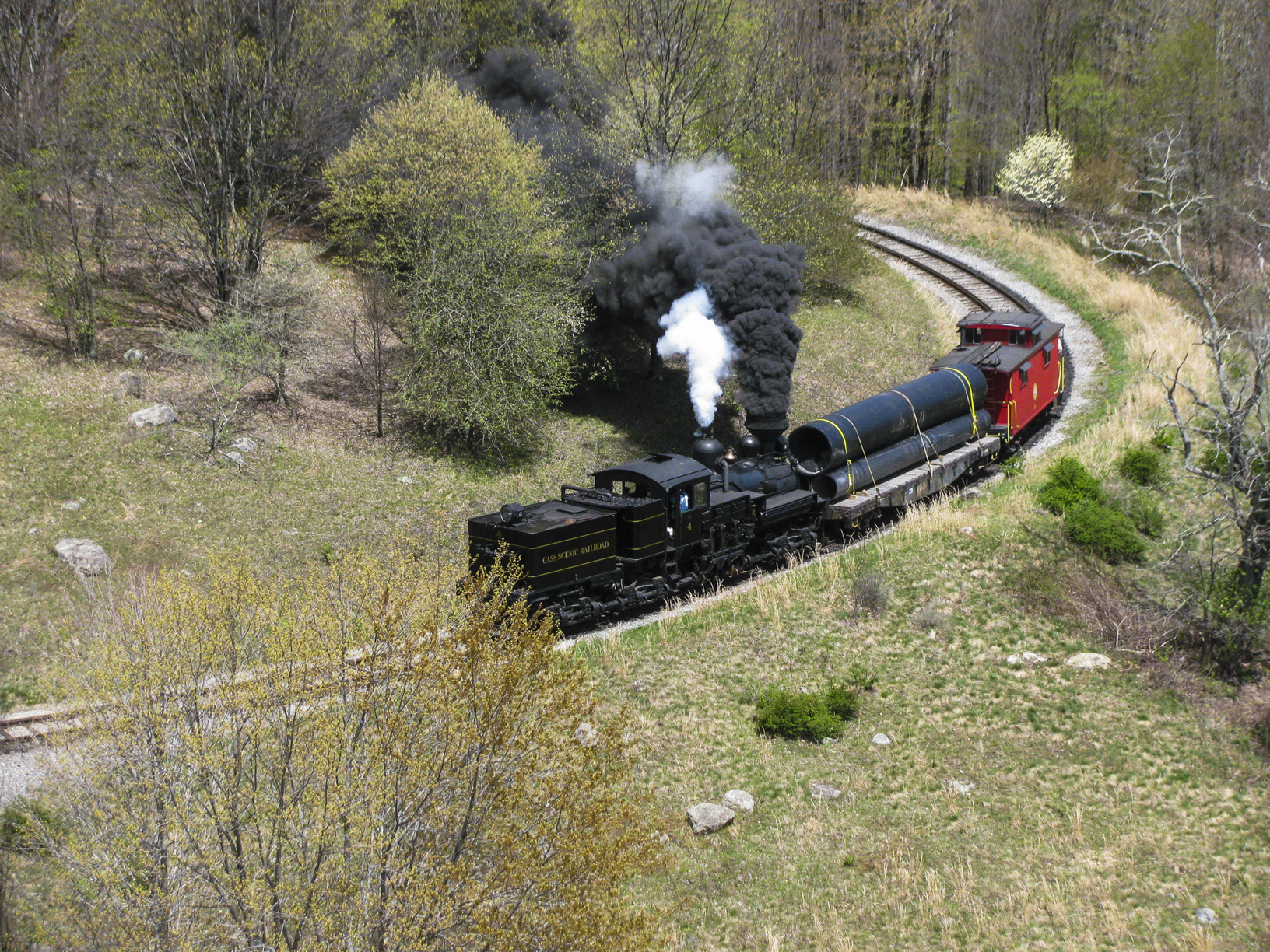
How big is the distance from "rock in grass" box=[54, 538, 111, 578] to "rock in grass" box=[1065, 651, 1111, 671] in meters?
18.7

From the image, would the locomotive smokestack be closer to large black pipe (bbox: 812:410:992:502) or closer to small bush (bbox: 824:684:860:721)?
large black pipe (bbox: 812:410:992:502)

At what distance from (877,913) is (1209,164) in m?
43.5

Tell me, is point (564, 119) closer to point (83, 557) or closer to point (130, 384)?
point (130, 384)

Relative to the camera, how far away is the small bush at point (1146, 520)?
21406mm

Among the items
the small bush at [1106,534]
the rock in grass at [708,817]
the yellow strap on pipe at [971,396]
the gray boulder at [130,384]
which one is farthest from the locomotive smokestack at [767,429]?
the gray boulder at [130,384]

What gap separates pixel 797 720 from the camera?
15.8m

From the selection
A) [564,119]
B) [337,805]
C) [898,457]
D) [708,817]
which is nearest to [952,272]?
[564,119]

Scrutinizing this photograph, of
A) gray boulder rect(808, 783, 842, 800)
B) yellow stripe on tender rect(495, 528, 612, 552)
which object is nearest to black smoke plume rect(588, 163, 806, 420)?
yellow stripe on tender rect(495, 528, 612, 552)

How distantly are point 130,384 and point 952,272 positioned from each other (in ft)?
109

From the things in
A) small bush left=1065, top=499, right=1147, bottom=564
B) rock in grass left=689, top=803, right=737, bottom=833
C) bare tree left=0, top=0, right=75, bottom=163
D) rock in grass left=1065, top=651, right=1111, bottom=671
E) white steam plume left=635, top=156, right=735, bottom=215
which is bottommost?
rock in grass left=689, top=803, right=737, bottom=833

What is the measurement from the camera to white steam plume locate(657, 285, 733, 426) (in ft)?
74.1

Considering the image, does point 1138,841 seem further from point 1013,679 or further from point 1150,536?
point 1150,536

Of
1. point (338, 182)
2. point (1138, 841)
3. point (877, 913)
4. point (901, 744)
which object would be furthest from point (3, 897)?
point (338, 182)

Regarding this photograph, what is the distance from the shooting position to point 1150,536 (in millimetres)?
21422
